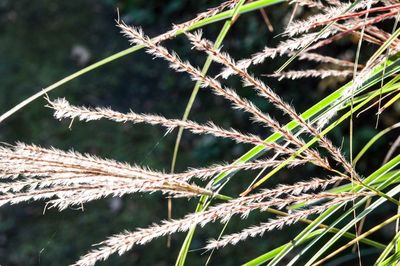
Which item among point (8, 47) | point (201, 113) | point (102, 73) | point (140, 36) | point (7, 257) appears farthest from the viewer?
point (8, 47)

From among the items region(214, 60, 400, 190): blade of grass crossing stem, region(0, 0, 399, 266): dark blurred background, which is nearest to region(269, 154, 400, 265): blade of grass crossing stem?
region(214, 60, 400, 190): blade of grass crossing stem

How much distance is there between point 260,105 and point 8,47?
3222 millimetres

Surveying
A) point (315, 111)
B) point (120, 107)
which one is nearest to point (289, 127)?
point (315, 111)

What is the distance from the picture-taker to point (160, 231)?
1.10 meters

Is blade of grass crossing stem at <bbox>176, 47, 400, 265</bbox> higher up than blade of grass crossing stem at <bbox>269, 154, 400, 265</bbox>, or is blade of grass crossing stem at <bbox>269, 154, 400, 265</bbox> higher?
blade of grass crossing stem at <bbox>176, 47, 400, 265</bbox>

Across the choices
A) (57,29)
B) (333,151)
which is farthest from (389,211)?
(57,29)

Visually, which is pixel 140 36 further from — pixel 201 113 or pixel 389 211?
pixel 201 113

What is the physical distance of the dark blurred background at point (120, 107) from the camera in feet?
14.5

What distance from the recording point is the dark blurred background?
14.5 feet

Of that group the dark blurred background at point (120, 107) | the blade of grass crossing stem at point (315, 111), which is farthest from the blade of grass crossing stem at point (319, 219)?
the dark blurred background at point (120, 107)

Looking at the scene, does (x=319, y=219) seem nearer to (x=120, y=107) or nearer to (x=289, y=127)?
(x=289, y=127)

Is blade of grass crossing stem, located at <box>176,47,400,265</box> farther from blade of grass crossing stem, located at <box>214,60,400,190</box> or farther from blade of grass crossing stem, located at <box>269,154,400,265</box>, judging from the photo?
blade of grass crossing stem, located at <box>269,154,400,265</box>

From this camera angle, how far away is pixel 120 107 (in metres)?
5.86

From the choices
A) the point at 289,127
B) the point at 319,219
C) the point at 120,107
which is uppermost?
the point at 289,127
